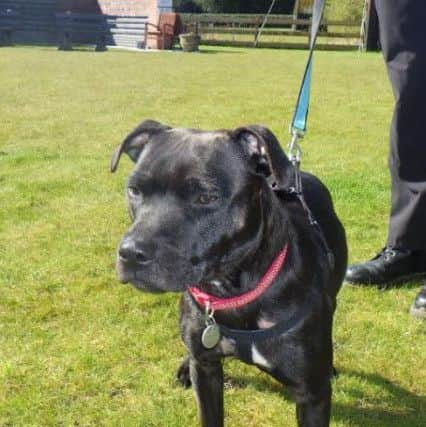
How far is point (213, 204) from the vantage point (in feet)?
7.40

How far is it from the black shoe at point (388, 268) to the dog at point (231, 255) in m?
1.61

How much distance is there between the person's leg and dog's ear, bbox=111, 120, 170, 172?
189 centimetres

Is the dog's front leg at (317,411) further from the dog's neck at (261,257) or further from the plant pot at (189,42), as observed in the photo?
the plant pot at (189,42)

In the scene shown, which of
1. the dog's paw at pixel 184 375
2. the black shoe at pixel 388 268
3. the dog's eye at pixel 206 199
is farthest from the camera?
the black shoe at pixel 388 268

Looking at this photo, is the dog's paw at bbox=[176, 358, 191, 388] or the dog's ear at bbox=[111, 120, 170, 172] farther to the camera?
the dog's paw at bbox=[176, 358, 191, 388]

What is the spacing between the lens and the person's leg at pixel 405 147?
3.84 metres

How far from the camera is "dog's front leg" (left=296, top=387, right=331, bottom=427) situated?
2529mm

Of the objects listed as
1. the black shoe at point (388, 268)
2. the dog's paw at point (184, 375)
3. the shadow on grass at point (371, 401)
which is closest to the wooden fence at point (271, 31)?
the black shoe at point (388, 268)

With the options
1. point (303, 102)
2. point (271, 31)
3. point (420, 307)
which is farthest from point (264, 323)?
point (271, 31)

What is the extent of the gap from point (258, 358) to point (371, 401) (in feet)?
3.27

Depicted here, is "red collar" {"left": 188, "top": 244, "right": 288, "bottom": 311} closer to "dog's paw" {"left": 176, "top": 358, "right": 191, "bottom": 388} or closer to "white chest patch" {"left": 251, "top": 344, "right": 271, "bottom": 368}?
"white chest patch" {"left": 251, "top": 344, "right": 271, "bottom": 368}

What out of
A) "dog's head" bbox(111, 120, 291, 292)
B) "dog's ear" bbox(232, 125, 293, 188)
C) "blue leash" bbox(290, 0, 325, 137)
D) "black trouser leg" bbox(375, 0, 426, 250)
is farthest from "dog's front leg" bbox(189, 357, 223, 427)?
"black trouser leg" bbox(375, 0, 426, 250)

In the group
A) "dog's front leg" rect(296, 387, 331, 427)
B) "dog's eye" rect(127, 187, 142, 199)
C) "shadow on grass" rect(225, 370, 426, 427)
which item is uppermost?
"dog's eye" rect(127, 187, 142, 199)

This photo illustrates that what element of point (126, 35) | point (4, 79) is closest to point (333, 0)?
point (126, 35)
